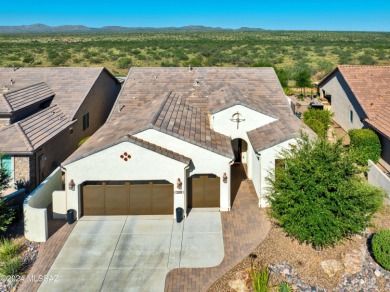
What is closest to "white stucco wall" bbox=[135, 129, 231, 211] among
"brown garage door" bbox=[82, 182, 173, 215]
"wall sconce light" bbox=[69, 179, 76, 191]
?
"brown garage door" bbox=[82, 182, 173, 215]

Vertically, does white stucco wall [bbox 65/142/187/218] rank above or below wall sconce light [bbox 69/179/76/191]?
above

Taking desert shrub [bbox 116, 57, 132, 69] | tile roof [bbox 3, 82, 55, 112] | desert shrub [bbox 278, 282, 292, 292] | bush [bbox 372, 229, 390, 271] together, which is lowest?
desert shrub [bbox 278, 282, 292, 292]

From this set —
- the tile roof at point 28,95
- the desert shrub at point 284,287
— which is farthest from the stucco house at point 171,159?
the desert shrub at point 284,287

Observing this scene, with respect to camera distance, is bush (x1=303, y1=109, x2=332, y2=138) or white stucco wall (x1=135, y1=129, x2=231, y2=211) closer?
white stucco wall (x1=135, y1=129, x2=231, y2=211)

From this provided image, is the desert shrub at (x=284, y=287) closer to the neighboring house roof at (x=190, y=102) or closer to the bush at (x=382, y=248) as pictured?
the bush at (x=382, y=248)

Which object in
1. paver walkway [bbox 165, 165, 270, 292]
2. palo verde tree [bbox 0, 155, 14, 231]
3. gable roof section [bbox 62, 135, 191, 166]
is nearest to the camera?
paver walkway [bbox 165, 165, 270, 292]

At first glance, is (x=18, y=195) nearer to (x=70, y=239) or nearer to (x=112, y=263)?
(x=70, y=239)

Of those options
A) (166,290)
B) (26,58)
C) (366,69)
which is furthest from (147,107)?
(26,58)

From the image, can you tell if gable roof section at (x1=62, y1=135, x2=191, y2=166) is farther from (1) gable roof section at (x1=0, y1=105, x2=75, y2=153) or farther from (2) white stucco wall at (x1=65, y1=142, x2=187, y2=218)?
(1) gable roof section at (x1=0, y1=105, x2=75, y2=153)
